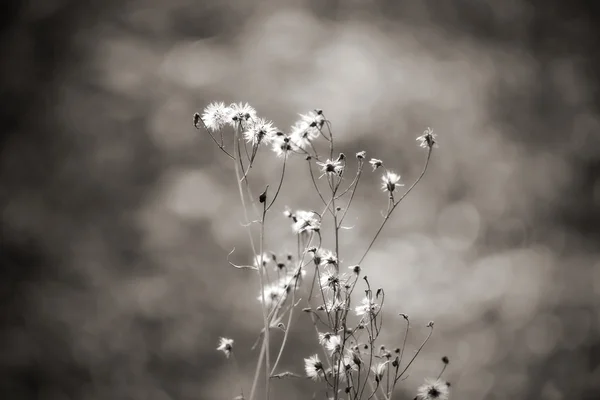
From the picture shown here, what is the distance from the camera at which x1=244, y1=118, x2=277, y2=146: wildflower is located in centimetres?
105

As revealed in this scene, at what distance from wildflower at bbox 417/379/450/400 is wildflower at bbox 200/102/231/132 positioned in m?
0.66

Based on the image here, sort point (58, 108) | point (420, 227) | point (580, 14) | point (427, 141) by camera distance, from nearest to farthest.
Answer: point (427, 141), point (420, 227), point (58, 108), point (580, 14)

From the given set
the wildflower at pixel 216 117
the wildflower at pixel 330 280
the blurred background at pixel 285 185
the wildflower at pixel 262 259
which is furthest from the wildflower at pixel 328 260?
the blurred background at pixel 285 185

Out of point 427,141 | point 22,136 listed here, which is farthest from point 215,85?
point 427,141

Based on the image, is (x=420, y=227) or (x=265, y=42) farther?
(x=265, y=42)

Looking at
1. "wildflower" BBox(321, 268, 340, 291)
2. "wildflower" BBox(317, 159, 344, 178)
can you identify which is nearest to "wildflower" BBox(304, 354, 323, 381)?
"wildflower" BBox(321, 268, 340, 291)

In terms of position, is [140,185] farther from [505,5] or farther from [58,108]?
[505,5]

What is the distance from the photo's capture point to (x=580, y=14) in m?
2.00

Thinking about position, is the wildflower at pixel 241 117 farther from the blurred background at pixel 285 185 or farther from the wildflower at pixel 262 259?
the blurred background at pixel 285 185

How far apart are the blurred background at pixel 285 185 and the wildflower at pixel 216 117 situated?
661 millimetres

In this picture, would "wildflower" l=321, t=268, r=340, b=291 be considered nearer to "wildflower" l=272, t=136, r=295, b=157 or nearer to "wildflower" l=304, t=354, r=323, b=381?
"wildflower" l=304, t=354, r=323, b=381

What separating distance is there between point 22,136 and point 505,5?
184 centimetres

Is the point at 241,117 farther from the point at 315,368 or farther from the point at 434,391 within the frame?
the point at 434,391

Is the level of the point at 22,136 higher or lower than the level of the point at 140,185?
higher
